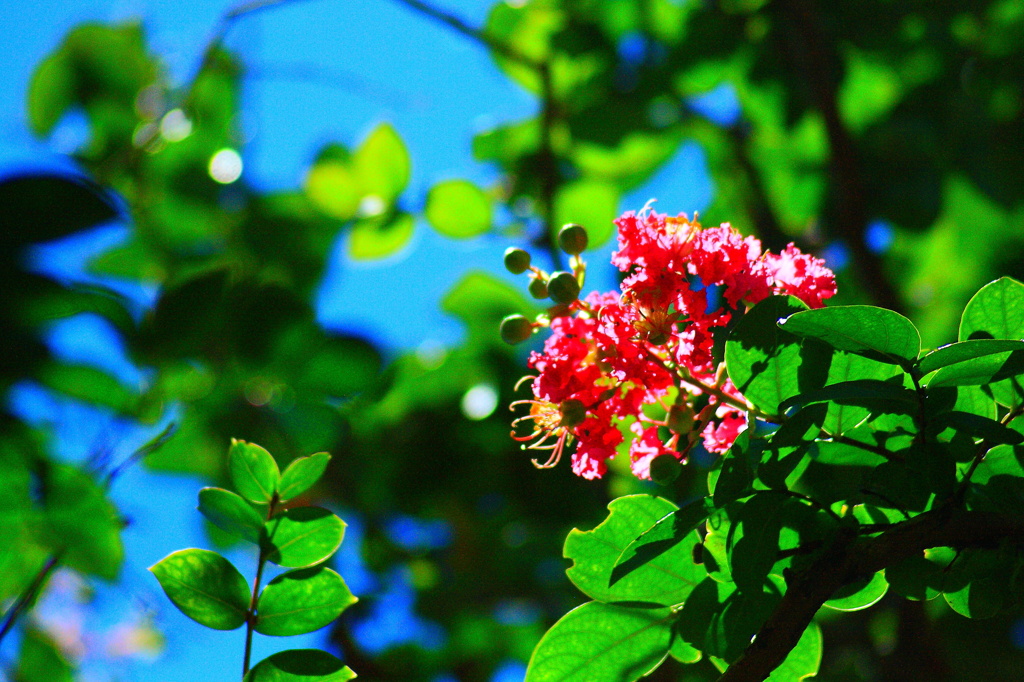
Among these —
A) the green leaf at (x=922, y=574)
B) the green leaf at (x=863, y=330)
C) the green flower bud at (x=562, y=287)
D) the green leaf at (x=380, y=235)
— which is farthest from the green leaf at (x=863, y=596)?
the green leaf at (x=380, y=235)

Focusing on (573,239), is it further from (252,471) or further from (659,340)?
(252,471)

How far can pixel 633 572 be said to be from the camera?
0.93 meters

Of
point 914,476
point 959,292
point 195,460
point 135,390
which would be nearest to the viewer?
point 914,476

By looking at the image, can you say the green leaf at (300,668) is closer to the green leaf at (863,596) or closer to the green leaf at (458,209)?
the green leaf at (863,596)

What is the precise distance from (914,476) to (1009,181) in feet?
7.53

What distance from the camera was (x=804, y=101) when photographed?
2484 mm

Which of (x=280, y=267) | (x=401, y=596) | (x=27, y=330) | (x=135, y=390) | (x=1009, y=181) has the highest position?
(x=1009, y=181)

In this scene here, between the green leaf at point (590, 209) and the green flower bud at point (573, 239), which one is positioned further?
the green leaf at point (590, 209)

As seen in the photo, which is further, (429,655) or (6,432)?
(429,655)

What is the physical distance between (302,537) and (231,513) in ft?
0.27

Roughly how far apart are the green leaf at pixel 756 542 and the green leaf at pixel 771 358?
115 millimetres

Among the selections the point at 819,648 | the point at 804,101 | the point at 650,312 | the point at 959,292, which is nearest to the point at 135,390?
the point at 650,312

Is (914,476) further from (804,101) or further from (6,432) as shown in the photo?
(804,101)

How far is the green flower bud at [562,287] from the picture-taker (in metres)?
1.03
